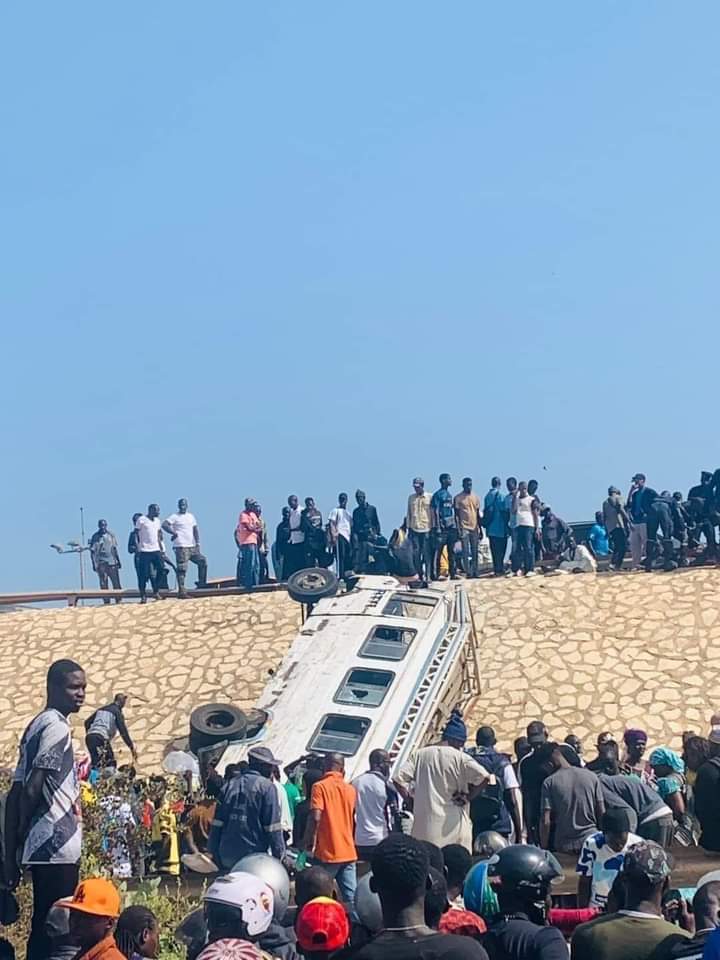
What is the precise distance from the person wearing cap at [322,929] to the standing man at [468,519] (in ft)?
55.8

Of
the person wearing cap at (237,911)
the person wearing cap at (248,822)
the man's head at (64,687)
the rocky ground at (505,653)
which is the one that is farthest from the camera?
the rocky ground at (505,653)

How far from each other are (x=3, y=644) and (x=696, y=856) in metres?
15.5

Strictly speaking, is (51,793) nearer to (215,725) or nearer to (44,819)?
(44,819)

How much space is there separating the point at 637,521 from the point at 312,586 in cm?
650

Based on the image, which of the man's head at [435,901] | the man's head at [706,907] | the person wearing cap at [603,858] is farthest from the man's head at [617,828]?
the man's head at [435,901]

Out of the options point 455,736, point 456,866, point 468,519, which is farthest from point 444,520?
point 456,866

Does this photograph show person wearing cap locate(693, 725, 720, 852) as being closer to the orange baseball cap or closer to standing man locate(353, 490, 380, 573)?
the orange baseball cap

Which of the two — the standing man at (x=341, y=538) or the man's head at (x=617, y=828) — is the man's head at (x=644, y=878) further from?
the standing man at (x=341, y=538)

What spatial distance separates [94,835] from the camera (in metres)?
8.90

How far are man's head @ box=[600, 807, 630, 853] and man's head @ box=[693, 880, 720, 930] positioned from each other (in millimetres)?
990

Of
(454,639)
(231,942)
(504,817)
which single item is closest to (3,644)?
(454,639)

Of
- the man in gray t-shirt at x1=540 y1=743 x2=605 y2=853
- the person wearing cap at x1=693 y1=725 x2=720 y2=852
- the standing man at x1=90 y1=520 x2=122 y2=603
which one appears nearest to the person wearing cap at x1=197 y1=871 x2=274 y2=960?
the man in gray t-shirt at x1=540 y1=743 x2=605 y2=853

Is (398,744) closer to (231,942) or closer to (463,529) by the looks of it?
(463,529)

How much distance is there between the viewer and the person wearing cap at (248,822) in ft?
27.8
